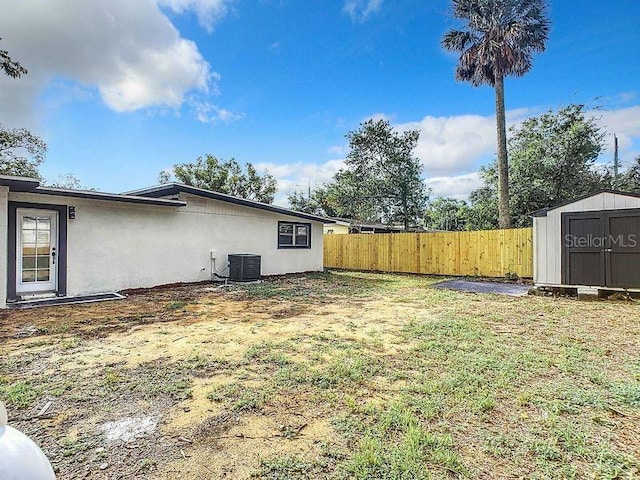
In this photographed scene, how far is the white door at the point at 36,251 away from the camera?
741 cm

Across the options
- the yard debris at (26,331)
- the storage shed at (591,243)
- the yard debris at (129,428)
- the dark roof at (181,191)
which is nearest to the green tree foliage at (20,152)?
the dark roof at (181,191)

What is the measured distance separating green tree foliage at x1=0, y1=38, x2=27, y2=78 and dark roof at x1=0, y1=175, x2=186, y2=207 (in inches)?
142

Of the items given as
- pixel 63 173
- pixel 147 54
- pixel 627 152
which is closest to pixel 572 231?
pixel 147 54

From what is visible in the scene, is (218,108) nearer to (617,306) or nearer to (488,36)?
(488,36)

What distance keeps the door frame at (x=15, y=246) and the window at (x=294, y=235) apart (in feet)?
21.9

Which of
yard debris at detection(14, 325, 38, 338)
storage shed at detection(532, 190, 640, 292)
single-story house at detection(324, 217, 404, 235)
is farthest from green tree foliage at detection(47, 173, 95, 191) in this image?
storage shed at detection(532, 190, 640, 292)

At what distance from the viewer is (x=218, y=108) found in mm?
15430

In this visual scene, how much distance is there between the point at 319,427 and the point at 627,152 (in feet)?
79.8

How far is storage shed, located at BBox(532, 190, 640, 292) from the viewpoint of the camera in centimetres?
745

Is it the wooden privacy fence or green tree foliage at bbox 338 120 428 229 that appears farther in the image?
green tree foliage at bbox 338 120 428 229

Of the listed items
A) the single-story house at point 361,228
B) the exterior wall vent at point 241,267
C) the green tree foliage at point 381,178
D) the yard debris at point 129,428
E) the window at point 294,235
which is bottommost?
the yard debris at point 129,428

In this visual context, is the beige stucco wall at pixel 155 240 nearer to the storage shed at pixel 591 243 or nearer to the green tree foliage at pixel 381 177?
the green tree foliage at pixel 381 177

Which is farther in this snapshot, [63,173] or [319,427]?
[63,173]

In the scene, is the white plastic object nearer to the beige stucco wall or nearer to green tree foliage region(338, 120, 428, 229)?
the beige stucco wall
